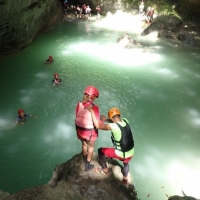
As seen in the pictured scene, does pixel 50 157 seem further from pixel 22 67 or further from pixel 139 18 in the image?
pixel 139 18

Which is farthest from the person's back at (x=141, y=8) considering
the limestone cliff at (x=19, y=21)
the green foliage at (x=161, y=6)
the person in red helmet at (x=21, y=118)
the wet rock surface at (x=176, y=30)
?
the person in red helmet at (x=21, y=118)

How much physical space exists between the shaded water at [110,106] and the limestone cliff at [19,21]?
2.68ft

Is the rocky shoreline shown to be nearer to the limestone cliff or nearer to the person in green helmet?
the person in green helmet

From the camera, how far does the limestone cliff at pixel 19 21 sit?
13070 millimetres

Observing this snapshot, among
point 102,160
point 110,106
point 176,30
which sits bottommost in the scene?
point 110,106

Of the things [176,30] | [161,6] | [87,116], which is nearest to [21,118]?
[87,116]

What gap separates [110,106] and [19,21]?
931 cm

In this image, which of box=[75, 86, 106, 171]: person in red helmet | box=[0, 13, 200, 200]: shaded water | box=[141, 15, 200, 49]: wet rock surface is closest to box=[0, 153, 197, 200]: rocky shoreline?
box=[75, 86, 106, 171]: person in red helmet

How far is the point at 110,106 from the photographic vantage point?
32.8ft

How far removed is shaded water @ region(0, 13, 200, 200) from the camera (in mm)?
6852

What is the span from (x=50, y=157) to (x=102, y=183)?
11.0 ft

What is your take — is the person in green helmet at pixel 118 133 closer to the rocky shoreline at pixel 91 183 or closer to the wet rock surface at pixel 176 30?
the rocky shoreline at pixel 91 183

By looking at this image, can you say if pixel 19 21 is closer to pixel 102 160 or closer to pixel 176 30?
pixel 102 160

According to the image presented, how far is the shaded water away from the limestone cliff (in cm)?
82
